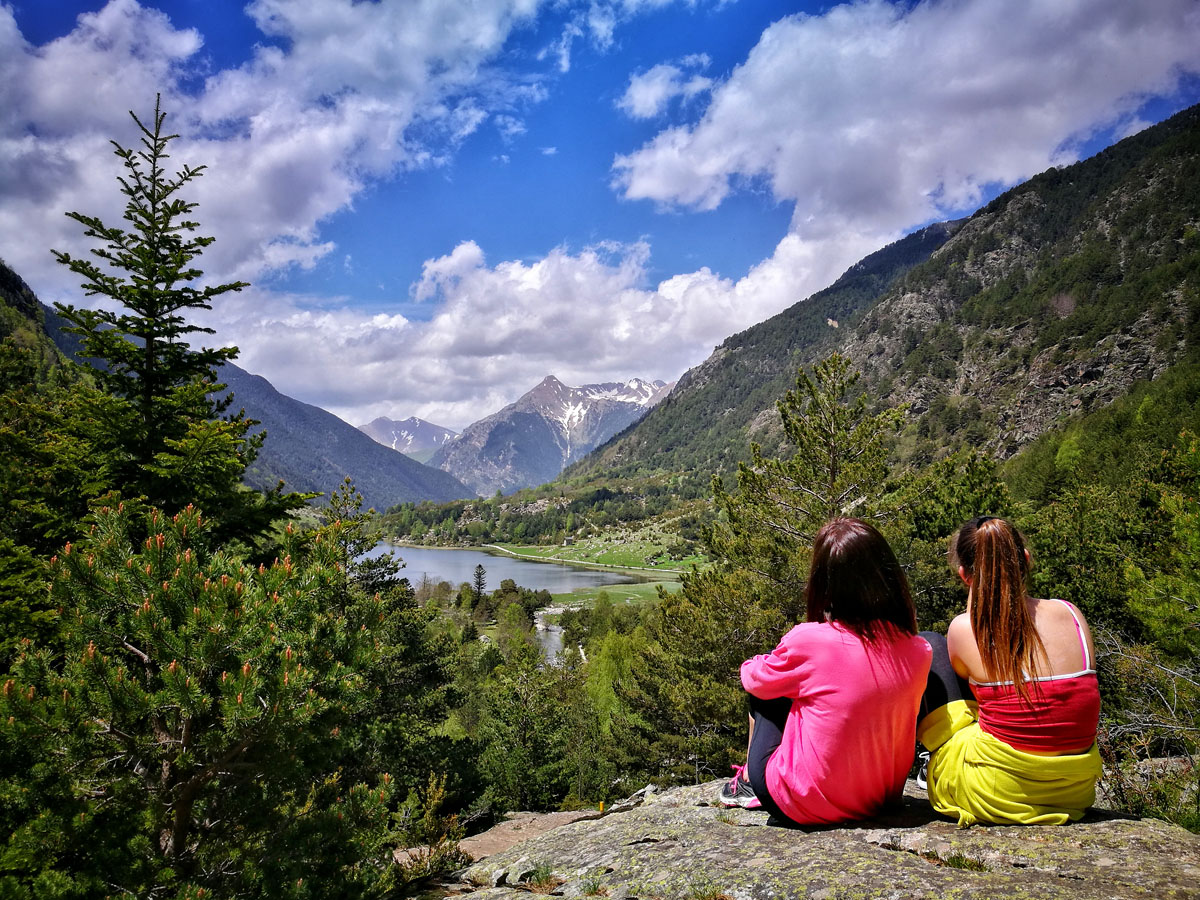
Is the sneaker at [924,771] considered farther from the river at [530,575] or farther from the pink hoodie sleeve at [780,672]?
the river at [530,575]

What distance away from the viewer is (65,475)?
36.1 ft

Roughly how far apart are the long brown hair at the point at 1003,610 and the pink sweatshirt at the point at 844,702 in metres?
0.33

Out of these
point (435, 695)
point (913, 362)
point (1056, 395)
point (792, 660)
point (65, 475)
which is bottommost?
point (435, 695)

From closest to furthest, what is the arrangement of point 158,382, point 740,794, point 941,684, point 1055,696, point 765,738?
point 1055,696, point 941,684, point 765,738, point 740,794, point 158,382

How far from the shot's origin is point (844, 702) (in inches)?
126

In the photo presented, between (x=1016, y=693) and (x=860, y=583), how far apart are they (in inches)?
39.7

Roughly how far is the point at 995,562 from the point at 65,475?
1489 cm

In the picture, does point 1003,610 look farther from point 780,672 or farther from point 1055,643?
point 780,672

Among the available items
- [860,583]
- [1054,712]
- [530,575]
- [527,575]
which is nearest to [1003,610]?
[1054,712]

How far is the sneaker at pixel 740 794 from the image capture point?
447 centimetres

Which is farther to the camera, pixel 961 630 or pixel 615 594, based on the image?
pixel 615 594

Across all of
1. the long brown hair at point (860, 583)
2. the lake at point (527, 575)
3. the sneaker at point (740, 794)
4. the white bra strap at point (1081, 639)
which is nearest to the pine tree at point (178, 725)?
the sneaker at point (740, 794)

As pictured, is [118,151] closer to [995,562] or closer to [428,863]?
[428,863]

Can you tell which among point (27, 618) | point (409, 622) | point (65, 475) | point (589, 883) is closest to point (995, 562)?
point (589, 883)
